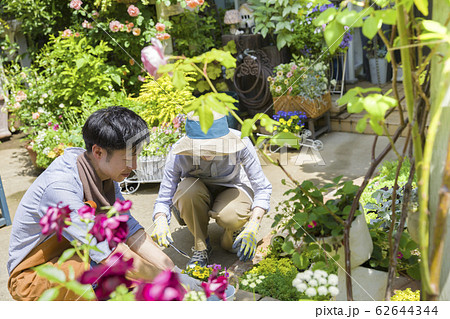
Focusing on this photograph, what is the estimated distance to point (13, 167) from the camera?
5.50 metres

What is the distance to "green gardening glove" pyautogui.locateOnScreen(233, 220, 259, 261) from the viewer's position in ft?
8.79

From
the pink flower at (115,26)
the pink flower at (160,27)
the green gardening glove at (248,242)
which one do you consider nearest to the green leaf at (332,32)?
the green gardening glove at (248,242)

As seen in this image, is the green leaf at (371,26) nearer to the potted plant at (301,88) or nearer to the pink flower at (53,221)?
the pink flower at (53,221)

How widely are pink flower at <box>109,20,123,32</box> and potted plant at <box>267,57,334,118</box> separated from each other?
1.72 metres

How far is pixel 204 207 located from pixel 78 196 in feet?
3.45

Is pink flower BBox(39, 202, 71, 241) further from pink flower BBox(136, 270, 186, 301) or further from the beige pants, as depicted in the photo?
the beige pants

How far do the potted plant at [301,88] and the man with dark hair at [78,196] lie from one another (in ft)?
9.92

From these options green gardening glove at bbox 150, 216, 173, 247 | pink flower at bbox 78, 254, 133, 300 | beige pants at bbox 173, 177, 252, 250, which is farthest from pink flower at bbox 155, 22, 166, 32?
pink flower at bbox 78, 254, 133, 300

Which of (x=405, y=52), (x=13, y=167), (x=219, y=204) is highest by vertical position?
(x=405, y=52)

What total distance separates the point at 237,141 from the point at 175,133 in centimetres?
167

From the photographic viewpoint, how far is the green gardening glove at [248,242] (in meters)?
2.68

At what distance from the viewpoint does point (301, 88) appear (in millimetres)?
4953

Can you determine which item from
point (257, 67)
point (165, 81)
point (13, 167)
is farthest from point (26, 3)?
point (257, 67)
